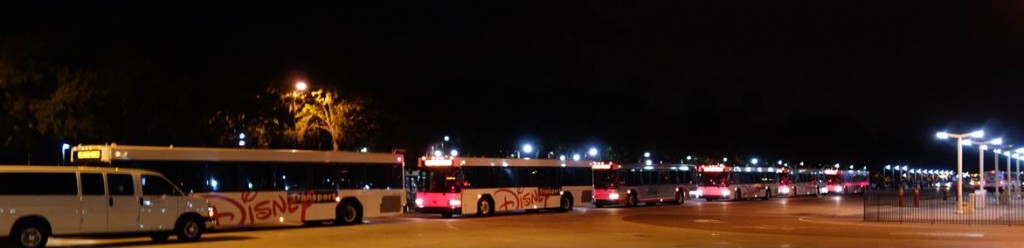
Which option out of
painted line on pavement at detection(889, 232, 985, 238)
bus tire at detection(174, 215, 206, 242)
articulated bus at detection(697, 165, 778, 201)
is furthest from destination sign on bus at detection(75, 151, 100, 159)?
articulated bus at detection(697, 165, 778, 201)

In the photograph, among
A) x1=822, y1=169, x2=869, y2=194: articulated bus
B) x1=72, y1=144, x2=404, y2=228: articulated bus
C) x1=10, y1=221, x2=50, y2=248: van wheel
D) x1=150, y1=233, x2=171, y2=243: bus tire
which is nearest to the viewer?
x1=10, y1=221, x2=50, y2=248: van wheel

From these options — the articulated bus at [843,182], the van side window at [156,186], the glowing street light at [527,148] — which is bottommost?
the articulated bus at [843,182]

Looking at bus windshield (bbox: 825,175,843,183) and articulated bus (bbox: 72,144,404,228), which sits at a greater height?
articulated bus (bbox: 72,144,404,228)

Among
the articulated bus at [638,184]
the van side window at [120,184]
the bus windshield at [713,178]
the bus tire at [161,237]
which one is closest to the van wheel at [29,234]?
the van side window at [120,184]

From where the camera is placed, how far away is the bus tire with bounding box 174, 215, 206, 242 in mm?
22047

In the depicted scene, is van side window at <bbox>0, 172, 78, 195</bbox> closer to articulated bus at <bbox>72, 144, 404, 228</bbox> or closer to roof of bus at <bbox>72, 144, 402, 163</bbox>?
articulated bus at <bbox>72, 144, 404, 228</bbox>

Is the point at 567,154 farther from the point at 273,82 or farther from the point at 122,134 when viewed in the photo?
the point at 122,134

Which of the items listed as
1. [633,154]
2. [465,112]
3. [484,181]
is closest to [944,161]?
[633,154]

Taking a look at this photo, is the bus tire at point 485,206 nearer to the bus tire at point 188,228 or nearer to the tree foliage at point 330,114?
the tree foliage at point 330,114

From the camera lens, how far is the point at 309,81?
124 feet

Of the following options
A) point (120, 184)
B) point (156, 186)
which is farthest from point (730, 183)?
point (120, 184)

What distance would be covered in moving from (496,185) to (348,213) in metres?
8.13

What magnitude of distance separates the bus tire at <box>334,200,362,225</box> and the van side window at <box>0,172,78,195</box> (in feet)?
34.4

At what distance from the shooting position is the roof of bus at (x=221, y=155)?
24156 mm
